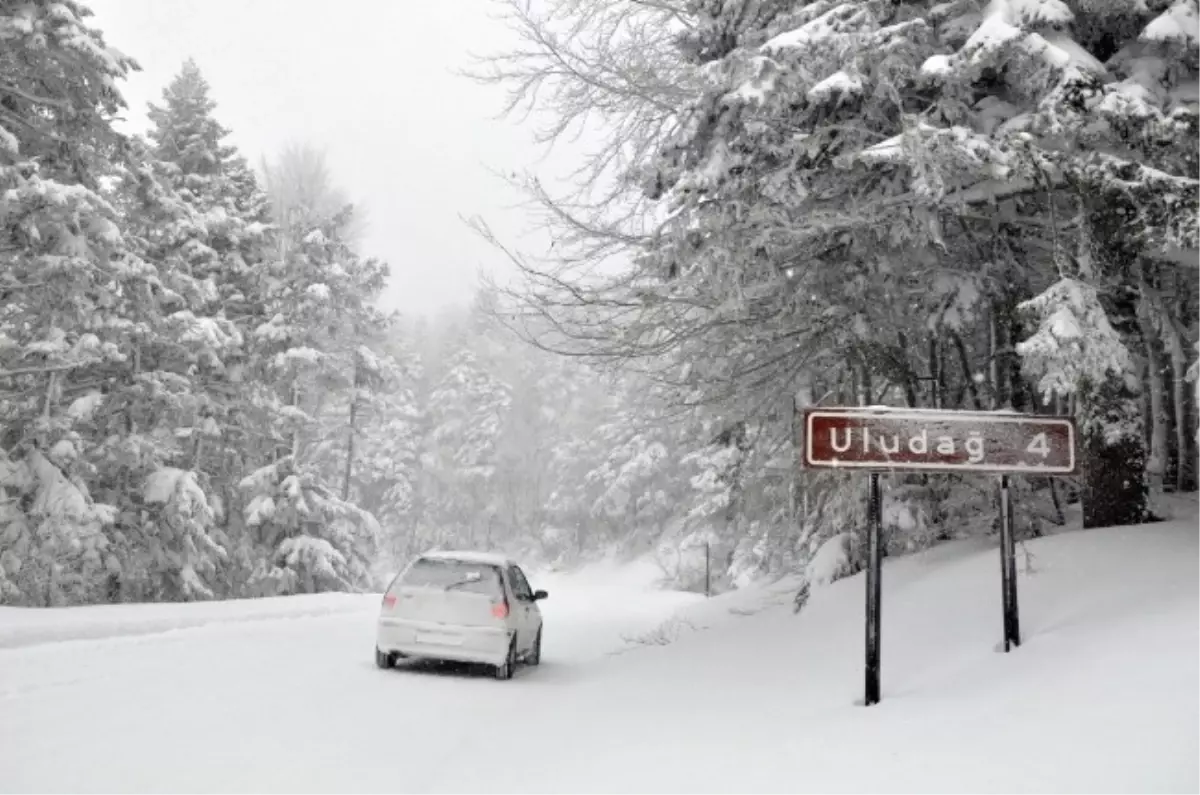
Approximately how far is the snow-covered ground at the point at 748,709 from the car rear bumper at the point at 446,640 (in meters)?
0.33

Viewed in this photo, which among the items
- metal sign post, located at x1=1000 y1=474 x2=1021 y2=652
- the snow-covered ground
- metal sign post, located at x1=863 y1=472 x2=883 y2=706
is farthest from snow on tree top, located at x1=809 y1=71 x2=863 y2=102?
the snow-covered ground

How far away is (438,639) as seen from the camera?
11352 mm

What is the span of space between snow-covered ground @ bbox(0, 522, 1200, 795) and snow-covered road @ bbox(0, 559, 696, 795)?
36 mm

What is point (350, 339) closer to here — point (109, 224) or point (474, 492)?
point (109, 224)

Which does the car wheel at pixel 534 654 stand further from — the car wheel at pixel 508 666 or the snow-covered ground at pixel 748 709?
the car wheel at pixel 508 666

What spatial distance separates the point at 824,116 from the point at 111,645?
38.6 feet

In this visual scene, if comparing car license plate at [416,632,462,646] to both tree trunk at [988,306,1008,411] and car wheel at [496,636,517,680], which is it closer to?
car wheel at [496,636,517,680]

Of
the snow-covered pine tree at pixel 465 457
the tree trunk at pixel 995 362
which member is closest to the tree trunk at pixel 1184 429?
the tree trunk at pixel 995 362

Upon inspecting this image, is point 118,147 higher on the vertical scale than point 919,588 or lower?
higher

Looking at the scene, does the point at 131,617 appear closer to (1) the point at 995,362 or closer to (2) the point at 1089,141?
(1) the point at 995,362

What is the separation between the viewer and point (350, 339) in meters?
37.1

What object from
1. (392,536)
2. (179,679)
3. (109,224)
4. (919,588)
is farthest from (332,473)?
(919,588)

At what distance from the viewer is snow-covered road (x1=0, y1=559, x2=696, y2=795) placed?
605 centimetres

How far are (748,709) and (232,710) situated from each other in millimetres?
4698
